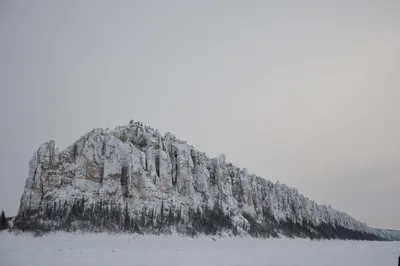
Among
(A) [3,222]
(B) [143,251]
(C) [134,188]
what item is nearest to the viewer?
(B) [143,251]

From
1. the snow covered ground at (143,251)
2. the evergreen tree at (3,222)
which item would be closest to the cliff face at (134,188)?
the evergreen tree at (3,222)

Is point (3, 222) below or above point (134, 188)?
below

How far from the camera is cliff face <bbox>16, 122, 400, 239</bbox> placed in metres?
47.3

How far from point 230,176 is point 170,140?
78.4ft

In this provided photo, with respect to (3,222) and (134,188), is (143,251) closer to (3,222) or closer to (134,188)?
(134,188)

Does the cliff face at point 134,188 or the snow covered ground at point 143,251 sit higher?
the cliff face at point 134,188

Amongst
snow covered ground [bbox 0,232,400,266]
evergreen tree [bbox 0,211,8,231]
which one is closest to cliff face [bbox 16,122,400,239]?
evergreen tree [bbox 0,211,8,231]

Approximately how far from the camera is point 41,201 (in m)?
46.5

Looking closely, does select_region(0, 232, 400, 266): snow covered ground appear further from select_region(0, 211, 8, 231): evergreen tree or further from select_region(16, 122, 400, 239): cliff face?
select_region(0, 211, 8, 231): evergreen tree

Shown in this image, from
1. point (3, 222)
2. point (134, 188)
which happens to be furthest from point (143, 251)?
point (3, 222)

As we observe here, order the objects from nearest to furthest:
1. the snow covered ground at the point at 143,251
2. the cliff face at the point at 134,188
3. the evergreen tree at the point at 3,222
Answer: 1. the snow covered ground at the point at 143,251
2. the evergreen tree at the point at 3,222
3. the cliff face at the point at 134,188

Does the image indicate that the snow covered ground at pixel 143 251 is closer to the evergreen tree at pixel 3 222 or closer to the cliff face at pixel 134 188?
the cliff face at pixel 134 188

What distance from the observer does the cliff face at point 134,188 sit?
4728cm

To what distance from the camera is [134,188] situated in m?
55.3
